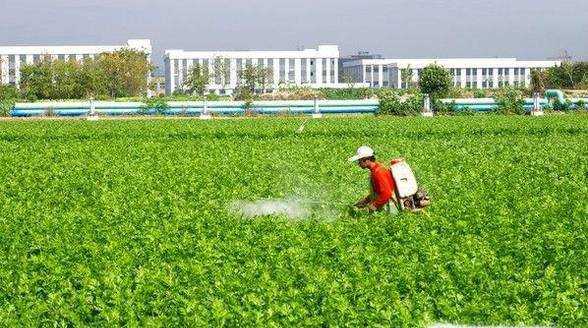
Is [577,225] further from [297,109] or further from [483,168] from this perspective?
[297,109]

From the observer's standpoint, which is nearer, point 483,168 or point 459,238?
point 459,238

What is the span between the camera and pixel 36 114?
149 feet

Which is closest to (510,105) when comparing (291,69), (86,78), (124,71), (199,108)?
(199,108)

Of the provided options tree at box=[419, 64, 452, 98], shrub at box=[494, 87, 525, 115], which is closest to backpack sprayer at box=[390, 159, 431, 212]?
shrub at box=[494, 87, 525, 115]

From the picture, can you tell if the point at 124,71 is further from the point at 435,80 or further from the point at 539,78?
the point at 539,78

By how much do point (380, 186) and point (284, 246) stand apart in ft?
7.74

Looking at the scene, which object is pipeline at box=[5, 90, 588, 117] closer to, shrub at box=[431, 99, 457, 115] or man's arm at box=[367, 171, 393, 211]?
shrub at box=[431, 99, 457, 115]

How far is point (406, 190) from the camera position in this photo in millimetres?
12141

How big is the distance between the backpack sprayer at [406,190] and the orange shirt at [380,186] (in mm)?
214

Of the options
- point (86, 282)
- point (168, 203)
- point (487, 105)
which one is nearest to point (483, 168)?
point (168, 203)

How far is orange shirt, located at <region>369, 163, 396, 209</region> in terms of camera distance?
38.5 ft

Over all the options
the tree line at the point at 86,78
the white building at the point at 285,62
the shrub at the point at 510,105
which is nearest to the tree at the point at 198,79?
the tree line at the point at 86,78

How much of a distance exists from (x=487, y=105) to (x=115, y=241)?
36.5 metres

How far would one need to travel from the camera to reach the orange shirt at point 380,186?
11742 millimetres
